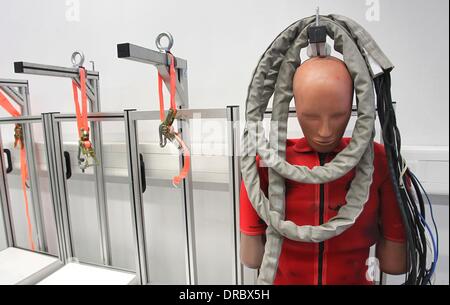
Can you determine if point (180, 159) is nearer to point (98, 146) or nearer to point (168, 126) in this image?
point (168, 126)

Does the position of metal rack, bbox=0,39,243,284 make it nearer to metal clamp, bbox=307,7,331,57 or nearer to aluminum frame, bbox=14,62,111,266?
aluminum frame, bbox=14,62,111,266

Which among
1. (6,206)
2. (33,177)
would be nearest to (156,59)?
(33,177)

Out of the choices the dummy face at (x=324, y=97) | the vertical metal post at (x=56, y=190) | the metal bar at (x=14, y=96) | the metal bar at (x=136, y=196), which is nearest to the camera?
the dummy face at (x=324, y=97)

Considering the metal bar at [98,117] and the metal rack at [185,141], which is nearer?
the metal rack at [185,141]

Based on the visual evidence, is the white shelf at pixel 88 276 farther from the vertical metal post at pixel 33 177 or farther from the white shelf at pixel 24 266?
the vertical metal post at pixel 33 177

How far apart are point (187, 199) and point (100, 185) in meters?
0.44

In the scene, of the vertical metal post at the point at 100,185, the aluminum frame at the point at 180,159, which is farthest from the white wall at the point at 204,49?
the aluminum frame at the point at 180,159

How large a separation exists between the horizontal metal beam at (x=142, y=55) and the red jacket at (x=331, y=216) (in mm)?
362

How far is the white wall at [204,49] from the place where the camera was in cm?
63

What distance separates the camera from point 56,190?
0.95 meters

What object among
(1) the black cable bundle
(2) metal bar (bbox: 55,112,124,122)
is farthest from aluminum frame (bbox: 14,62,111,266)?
(1) the black cable bundle

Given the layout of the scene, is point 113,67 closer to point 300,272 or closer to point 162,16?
point 162,16

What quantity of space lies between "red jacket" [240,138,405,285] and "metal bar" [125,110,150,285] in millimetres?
408

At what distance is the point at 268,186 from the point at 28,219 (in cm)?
120
